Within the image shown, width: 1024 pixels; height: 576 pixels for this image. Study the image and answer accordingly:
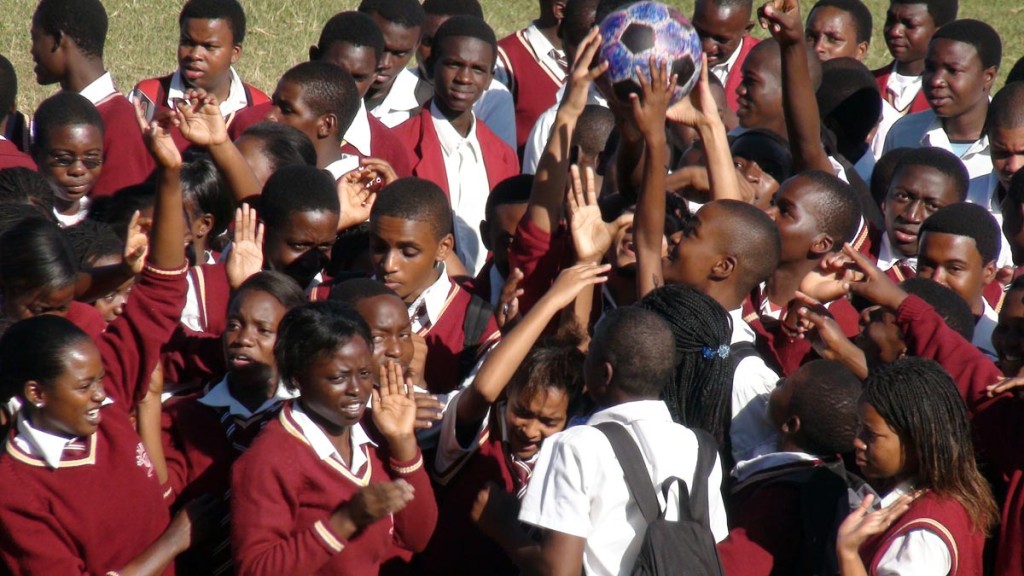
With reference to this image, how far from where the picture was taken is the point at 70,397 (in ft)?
12.6

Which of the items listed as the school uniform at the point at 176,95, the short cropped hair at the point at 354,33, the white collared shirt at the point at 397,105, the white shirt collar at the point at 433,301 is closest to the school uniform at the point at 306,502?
the white shirt collar at the point at 433,301

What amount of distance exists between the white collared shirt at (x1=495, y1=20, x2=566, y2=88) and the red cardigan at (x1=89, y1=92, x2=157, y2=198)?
7.40ft

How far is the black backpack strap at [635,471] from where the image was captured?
3.74 meters

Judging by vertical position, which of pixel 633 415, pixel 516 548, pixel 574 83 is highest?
pixel 574 83

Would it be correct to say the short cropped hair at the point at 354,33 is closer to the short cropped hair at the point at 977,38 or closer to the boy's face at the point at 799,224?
the boy's face at the point at 799,224

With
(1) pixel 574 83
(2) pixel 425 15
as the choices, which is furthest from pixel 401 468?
(2) pixel 425 15

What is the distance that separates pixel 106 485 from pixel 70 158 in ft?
7.43

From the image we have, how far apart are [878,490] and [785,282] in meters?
1.54

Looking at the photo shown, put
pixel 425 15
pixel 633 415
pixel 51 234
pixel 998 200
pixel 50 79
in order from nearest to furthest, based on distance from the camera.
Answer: pixel 633 415, pixel 51 234, pixel 998 200, pixel 50 79, pixel 425 15

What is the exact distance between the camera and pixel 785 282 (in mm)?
5406

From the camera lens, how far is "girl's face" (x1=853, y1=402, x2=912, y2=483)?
3.88m

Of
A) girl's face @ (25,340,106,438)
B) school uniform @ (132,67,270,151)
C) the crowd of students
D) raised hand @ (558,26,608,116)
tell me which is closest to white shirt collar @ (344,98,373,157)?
the crowd of students

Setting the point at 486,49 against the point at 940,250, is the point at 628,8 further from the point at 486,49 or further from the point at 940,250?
the point at 486,49

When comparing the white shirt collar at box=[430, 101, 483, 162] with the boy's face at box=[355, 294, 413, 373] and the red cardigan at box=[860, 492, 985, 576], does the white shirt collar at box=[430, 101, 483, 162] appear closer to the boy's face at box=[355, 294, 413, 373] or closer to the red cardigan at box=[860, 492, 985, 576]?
the boy's face at box=[355, 294, 413, 373]
